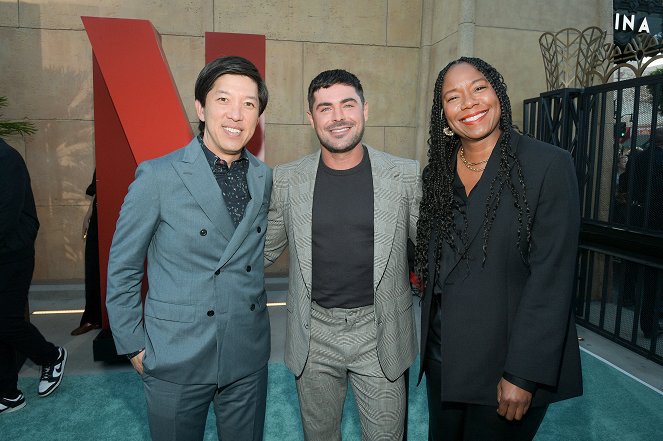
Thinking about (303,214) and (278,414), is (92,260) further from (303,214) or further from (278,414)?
(303,214)

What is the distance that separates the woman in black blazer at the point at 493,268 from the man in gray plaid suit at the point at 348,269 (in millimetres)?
247

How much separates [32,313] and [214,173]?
15.9 feet

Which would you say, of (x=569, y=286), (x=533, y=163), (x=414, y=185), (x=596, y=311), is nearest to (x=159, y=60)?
(x=414, y=185)

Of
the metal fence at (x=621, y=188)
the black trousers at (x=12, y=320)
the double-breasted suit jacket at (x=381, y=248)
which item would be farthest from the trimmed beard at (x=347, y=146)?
the metal fence at (x=621, y=188)

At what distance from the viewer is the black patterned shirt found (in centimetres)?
190

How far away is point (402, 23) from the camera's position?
6.91 metres

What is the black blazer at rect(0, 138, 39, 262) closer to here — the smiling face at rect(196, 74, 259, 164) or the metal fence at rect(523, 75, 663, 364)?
the smiling face at rect(196, 74, 259, 164)

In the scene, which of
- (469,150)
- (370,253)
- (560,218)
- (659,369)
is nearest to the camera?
(560,218)

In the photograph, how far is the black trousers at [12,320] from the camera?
10.6 ft

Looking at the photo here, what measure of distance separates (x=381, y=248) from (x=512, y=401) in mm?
787

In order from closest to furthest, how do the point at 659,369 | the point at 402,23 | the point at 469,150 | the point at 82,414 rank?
the point at 469,150
the point at 82,414
the point at 659,369
the point at 402,23

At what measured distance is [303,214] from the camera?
2.13 m

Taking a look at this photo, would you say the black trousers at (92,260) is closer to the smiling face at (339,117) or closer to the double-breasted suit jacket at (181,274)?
the double-breasted suit jacket at (181,274)

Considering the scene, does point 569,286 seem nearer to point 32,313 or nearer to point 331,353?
point 331,353
